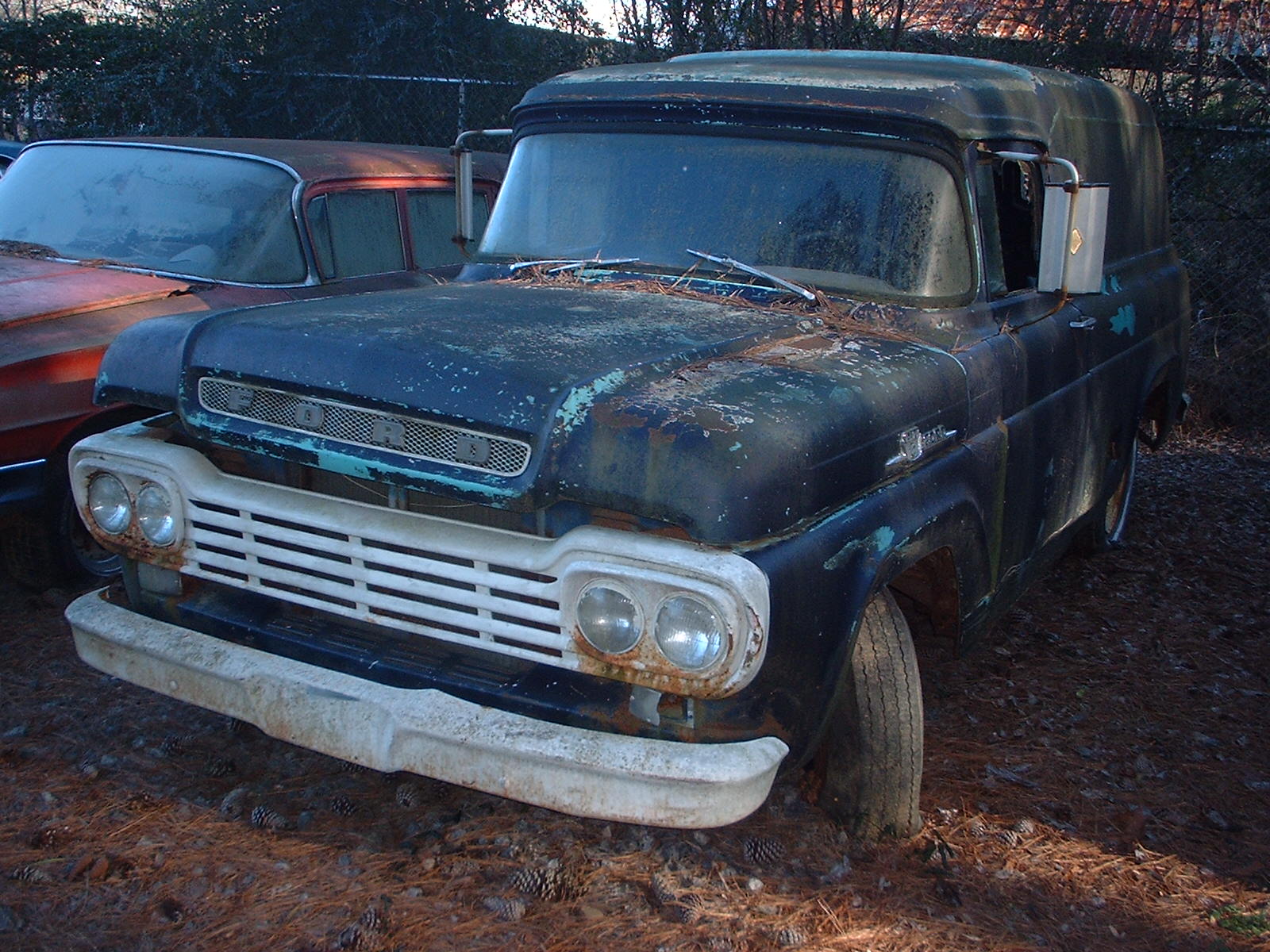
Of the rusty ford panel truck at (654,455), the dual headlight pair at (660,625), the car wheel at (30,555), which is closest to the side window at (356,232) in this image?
the rusty ford panel truck at (654,455)

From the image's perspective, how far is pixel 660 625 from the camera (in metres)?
2.39

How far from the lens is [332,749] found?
263 centimetres

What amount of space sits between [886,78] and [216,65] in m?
8.69

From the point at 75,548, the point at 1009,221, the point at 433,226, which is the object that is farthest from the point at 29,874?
the point at 433,226

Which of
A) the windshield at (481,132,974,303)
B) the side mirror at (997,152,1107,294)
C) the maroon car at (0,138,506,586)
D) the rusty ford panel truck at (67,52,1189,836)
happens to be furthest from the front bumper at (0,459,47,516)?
the side mirror at (997,152,1107,294)

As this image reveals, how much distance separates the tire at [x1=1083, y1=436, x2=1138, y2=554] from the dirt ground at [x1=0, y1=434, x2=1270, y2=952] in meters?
1.28

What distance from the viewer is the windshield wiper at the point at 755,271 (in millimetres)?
3285

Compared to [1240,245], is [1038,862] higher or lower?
lower

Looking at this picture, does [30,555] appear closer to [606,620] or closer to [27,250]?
[27,250]

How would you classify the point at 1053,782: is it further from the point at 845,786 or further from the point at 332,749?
the point at 332,749

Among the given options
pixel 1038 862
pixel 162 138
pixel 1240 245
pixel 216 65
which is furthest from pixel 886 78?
pixel 216 65

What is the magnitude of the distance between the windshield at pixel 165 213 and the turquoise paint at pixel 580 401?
2.87 m

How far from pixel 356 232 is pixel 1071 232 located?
10.6 feet

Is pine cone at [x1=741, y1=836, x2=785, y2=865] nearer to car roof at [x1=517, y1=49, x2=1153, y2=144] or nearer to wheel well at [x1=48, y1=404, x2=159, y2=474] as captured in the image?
car roof at [x1=517, y1=49, x2=1153, y2=144]
